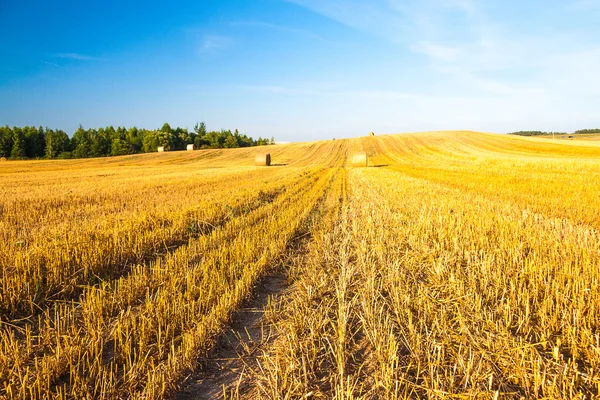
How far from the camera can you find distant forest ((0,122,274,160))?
2761 inches

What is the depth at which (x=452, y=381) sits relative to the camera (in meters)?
2.16

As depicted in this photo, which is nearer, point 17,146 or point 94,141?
point 17,146

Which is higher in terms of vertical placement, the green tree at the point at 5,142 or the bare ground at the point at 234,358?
the green tree at the point at 5,142

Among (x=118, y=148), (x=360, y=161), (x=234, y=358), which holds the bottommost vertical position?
(x=234, y=358)

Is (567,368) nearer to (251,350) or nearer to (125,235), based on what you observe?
(251,350)

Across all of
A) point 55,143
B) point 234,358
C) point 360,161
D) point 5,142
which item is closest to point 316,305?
point 234,358

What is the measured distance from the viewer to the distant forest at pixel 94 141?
7014 centimetres

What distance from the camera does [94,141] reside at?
8125cm

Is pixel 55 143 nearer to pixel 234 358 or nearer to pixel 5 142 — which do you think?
pixel 5 142

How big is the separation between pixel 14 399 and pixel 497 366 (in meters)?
3.39

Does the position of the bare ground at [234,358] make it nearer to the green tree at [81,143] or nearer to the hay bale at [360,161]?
the hay bale at [360,161]

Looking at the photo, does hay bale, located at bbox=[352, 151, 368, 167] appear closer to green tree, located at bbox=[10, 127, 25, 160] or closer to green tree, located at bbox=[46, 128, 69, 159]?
green tree, located at bbox=[10, 127, 25, 160]

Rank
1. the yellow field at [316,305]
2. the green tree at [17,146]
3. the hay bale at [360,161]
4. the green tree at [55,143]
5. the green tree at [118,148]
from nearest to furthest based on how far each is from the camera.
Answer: the yellow field at [316,305], the hay bale at [360,161], the green tree at [17,146], the green tree at [55,143], the green tree at [118,148]

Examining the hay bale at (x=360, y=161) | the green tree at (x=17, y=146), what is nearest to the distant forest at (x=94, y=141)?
the green tree at (x=17, y=146)
